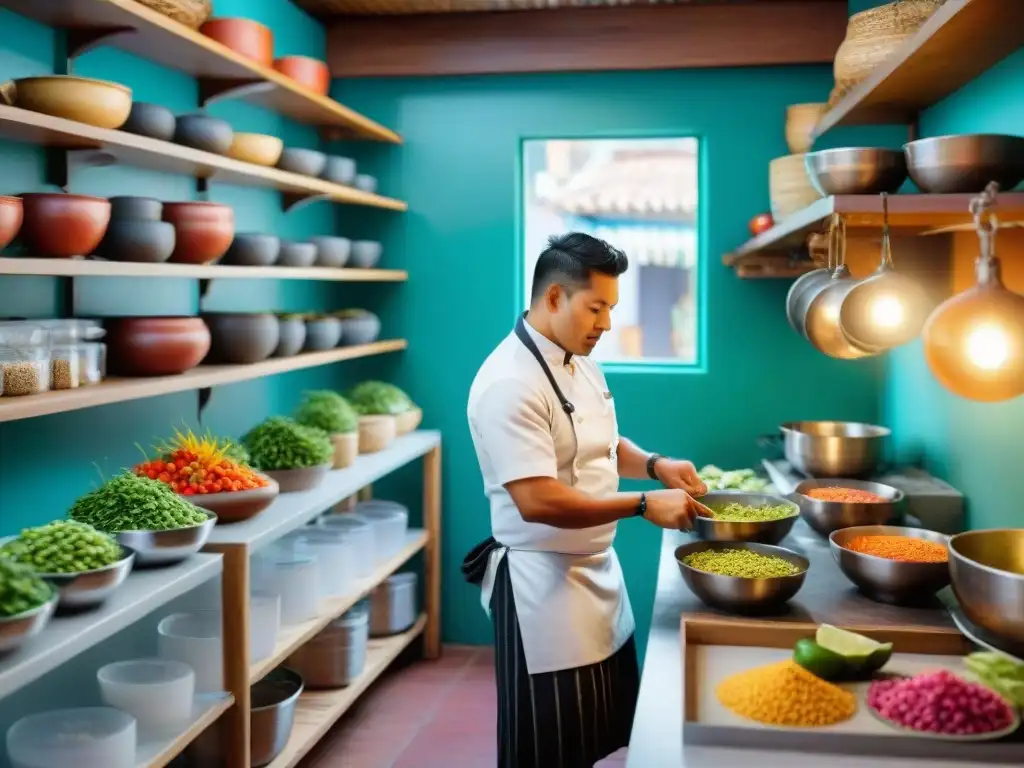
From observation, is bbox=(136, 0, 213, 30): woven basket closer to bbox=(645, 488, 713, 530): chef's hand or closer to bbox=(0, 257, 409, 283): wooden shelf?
bbox=(0, 257, 409, 283): wooden shelf

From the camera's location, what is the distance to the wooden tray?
1.68 m

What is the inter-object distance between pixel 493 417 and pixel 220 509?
931 mm

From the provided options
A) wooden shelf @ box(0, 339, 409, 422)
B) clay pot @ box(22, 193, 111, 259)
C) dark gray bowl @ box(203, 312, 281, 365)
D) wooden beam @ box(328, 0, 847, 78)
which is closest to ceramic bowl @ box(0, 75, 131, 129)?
clay pot @ box(22, 193, 111, 259)

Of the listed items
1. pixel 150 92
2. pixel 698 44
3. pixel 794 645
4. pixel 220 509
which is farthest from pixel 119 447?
pixel 698 44

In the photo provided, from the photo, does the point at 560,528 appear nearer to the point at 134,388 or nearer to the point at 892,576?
the point at 892,576

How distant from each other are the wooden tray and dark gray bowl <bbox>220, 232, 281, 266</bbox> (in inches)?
75.8

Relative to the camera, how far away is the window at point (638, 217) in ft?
24.5

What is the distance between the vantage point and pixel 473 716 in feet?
13.8

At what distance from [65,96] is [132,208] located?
1.14 ft

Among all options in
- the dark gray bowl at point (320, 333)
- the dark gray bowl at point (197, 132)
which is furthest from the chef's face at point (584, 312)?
the dark gray bowl at point (320, 333)

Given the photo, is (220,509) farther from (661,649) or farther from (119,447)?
(661,649)

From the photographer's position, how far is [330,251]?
13.4 feet

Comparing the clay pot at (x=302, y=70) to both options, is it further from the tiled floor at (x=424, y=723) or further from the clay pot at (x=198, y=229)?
the tiled floor at (x=424, y=723)

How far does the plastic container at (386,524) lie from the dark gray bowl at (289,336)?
93cm
